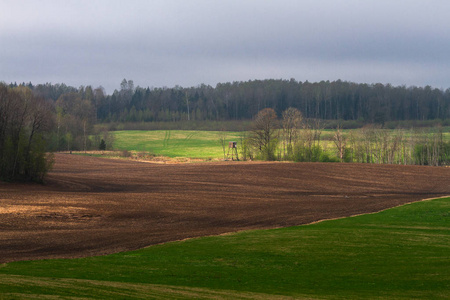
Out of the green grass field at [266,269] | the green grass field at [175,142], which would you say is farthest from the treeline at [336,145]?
the green grass field at [266,269]

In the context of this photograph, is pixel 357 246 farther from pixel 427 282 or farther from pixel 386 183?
pixel 386 183

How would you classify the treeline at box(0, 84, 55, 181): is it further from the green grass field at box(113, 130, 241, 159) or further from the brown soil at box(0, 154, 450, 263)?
the green grass field at box(113, 130, 241, 159)

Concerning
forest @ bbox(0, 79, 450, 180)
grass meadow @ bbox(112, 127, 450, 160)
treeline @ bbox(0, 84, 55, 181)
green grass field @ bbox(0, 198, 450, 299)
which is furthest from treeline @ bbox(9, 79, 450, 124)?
green grass field @ bbox(0, 198, 450, 299)

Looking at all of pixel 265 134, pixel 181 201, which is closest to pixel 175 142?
pixel 265 134

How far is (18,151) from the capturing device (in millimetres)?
42531

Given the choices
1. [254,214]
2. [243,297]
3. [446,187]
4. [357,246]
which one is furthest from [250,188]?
[243,297]

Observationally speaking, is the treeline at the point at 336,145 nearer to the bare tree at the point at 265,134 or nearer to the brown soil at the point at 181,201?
the bare tree at the point at 265,134

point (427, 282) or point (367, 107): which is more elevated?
point (367, 107)

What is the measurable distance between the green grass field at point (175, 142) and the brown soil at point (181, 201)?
1565 inches

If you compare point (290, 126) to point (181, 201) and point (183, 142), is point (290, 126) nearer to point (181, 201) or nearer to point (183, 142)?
point (183, 142)

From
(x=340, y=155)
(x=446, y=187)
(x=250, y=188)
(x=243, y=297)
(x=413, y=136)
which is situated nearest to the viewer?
(x=243, y=297)

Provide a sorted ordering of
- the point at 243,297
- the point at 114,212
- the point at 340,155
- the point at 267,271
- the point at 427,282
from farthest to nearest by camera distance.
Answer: the point at 340,155
the point at 114,212
the point at 267,271
the point at 427,282
the point at 243,297

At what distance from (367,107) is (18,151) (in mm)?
139431

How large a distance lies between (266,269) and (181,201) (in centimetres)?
2076
